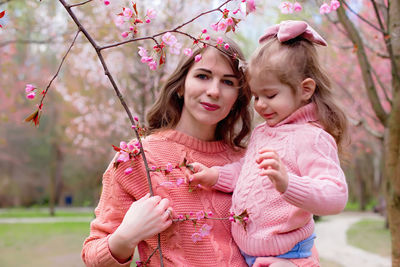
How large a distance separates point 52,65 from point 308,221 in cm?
2142

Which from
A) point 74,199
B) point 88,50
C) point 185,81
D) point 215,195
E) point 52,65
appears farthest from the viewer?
point 74,199

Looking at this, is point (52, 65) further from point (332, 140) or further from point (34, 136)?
point (332, 140)

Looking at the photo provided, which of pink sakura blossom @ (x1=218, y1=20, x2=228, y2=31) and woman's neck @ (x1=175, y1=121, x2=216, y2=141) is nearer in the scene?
pink sakura blossom @ (x1=218, y1=20, x2=228, y2=31)

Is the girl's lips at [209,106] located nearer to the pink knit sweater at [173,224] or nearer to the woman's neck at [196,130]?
the woman's neck at [196,130]

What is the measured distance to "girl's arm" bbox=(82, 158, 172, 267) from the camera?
1690 mm

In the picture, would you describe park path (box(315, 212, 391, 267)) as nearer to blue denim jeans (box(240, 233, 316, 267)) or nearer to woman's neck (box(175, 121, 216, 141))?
woman's neck (box(175, 121, 216, 141))

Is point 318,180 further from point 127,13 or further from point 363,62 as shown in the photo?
point 363,62

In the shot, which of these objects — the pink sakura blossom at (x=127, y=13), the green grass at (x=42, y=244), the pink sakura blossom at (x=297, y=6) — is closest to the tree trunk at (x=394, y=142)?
the pink sakura blossom at (x=297, y=6)

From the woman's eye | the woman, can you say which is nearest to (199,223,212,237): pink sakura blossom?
the woman

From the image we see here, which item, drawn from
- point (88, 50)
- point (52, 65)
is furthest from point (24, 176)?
point (88, 50)

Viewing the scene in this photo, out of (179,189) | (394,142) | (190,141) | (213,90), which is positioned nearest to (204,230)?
Result: (179,189)

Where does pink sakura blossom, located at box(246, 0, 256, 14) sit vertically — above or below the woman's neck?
above

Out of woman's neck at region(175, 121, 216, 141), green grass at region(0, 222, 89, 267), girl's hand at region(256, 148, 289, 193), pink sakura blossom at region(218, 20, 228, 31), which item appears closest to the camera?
girl's hand at region(256, 148, 289, 193)

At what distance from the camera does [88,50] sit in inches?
400
